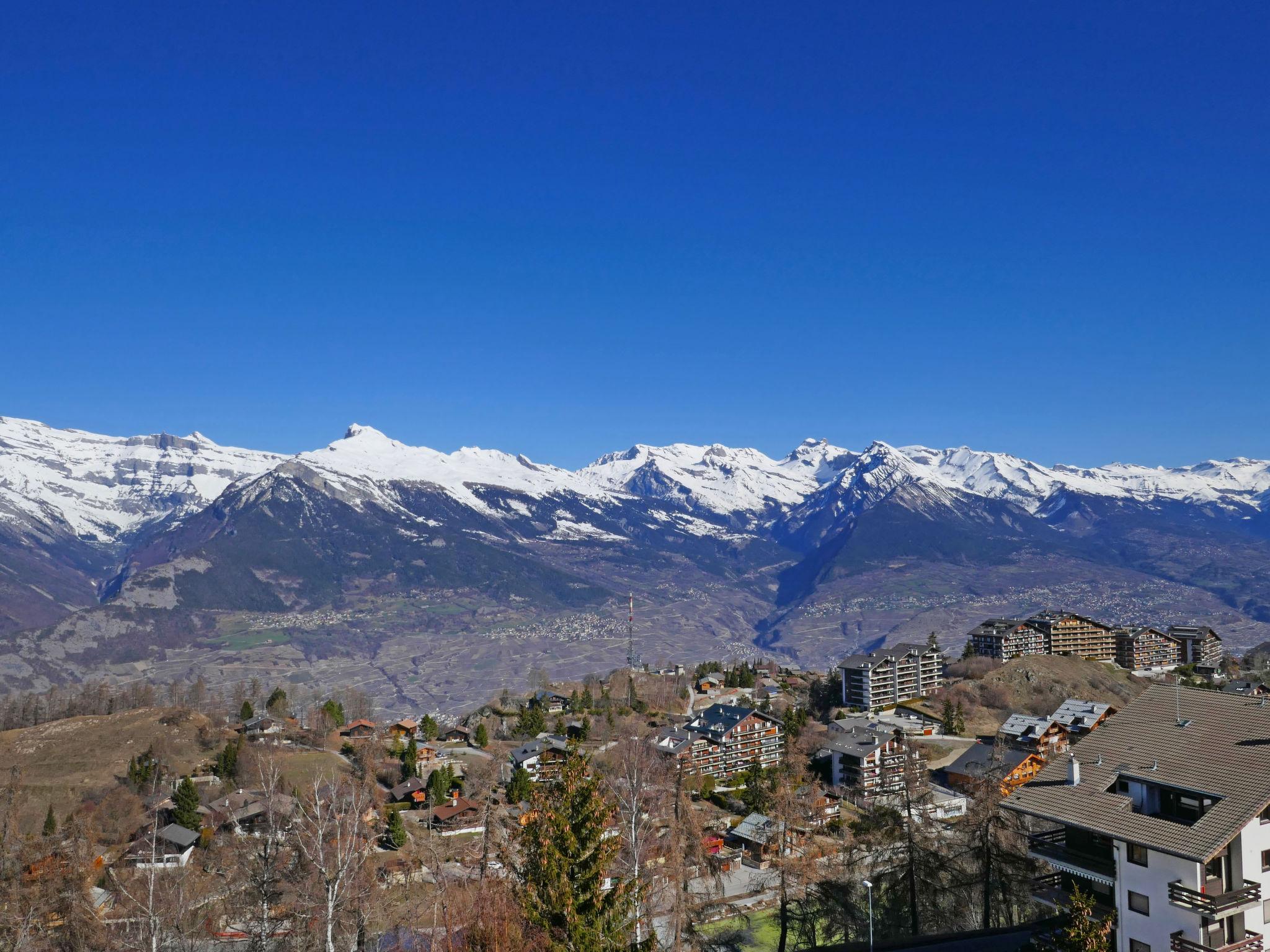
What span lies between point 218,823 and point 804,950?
161ft

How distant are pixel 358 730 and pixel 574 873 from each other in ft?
301

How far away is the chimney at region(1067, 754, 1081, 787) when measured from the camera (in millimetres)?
24594

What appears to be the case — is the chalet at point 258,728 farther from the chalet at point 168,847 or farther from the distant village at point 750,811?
the chalet at point 168,847

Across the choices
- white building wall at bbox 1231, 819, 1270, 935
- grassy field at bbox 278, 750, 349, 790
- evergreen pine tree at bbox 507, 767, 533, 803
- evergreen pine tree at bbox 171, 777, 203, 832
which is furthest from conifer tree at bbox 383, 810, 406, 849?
white building wall at bbox 1231, 819, 1270, 935

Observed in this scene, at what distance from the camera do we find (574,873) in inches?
925

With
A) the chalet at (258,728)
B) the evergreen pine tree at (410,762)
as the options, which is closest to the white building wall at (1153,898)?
the evergreen pine tree at (410,762)

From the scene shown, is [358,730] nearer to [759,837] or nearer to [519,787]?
[519,787]

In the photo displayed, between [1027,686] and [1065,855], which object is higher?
[1065,855]

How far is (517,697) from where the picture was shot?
147 meters

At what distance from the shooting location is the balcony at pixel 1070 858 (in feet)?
75.3

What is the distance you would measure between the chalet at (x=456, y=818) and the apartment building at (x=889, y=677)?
54200 millimetres

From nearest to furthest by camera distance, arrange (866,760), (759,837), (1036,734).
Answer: (759,837), (866,760), (1036,734)

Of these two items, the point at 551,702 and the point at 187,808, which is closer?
the point at 187,808

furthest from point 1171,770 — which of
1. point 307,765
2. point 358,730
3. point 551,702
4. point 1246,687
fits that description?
point 551,702
